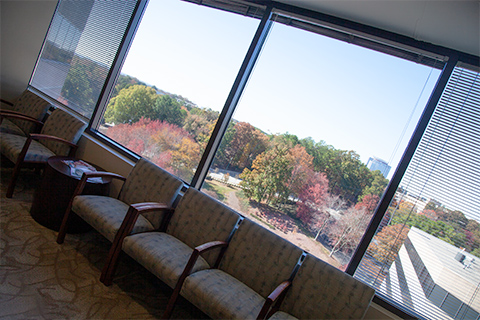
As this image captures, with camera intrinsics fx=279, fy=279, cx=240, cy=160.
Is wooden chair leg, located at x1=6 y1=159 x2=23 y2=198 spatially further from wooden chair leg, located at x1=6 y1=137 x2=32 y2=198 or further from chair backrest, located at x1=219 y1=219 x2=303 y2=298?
chair backrest, located at x1=219 y1=219 x2=303 y2=298

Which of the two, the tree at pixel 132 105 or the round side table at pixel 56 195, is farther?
the tree at pixel 132 105

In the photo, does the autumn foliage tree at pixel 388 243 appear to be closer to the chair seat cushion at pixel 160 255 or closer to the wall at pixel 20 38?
the chair seat cushion at pixel 160 255

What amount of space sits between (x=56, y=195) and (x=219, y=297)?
5.88 feet

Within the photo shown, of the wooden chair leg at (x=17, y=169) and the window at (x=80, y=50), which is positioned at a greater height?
the window at (x=80, y=50)

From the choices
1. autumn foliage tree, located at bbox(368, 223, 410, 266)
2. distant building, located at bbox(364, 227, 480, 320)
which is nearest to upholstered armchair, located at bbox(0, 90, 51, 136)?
autumn foliage tree, located at bbox(368, 223, 410, 266)

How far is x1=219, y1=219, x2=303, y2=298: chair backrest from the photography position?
227 centimetres

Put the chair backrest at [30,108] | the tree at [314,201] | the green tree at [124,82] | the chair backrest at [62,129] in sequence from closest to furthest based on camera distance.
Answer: the tree at [314,201] → the chair backrest at [62,129] → the chair backrest at [30,108] → the green tree at [124,82]

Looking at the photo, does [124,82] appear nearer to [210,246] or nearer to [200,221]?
[200,221]

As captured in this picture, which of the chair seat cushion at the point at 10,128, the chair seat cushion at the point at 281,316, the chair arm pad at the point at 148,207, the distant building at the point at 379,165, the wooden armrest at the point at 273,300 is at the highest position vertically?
the distant building at the point at 379,165

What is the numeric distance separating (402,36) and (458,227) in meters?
1.75

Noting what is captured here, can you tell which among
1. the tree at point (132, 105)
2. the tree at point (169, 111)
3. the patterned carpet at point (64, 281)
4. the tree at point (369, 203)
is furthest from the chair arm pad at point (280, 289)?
the tree at point (132, 105)

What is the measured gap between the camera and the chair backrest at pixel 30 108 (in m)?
3.62

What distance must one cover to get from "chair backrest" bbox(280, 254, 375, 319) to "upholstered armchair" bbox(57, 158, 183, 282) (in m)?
1.32

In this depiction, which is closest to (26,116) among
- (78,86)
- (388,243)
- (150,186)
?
(78,86)
